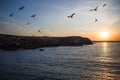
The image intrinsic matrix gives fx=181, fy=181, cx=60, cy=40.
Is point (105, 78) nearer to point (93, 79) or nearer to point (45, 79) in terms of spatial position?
point (93, 79)

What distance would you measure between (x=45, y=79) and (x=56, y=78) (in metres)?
2.51

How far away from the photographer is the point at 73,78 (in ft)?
126

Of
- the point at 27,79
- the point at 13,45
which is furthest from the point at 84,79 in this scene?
the point at 13,45

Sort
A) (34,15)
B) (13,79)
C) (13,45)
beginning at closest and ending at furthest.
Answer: (34,15) < (13,79) < (13,45)

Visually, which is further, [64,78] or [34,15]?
[64,78]

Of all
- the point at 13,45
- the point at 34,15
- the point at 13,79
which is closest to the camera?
the point at 34,15

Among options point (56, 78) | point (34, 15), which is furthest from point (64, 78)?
point (34, 15)

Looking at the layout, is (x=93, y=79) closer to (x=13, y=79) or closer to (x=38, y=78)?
(x=38, y=78)

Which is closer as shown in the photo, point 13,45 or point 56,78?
point 56,78

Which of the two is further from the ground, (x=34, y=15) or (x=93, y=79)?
(x=34, y=15)

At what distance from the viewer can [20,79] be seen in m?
37.7

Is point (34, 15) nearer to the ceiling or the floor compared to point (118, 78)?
nearer to the ceiling

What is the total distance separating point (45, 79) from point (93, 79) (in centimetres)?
1005

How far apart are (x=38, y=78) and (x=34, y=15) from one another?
1328 cm
